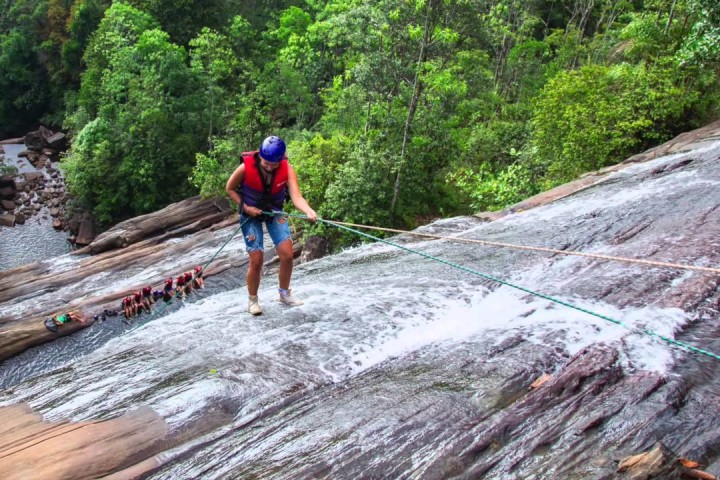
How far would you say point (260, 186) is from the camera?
6.07 meters

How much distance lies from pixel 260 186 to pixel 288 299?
1.75 metres

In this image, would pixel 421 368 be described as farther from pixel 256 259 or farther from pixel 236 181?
pixel 236 181

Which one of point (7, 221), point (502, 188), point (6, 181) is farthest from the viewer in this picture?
point (6, 181)

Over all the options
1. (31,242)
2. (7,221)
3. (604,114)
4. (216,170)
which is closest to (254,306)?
(604,114)

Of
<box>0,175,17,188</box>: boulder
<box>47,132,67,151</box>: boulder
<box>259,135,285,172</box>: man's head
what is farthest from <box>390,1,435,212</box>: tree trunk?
<box>47,132,67,151</box>: boulder

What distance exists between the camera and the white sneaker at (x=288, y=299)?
23.3 ft

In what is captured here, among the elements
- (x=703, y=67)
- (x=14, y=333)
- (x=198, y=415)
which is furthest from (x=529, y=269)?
(x=14, y=333)

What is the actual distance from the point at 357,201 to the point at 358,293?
7.81m

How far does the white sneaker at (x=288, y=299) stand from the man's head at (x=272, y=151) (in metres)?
1.95

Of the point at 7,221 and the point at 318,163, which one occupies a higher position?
the point at 318,163

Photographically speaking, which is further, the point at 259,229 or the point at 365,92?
the point at 365,92

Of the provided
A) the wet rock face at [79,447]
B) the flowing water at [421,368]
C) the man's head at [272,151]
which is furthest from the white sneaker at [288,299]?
the wet rock face at [79,447]

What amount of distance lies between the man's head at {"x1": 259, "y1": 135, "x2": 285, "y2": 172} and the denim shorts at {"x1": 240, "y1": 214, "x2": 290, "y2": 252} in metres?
0.70

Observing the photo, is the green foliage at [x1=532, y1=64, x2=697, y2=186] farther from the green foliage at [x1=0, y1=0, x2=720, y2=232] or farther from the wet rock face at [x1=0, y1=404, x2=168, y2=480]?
the wet rock face at [x1=0, y1=404, x2=168, y2=480]
